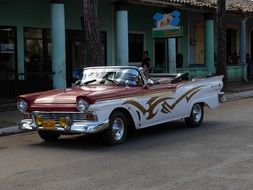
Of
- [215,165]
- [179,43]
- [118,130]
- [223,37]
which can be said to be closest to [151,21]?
[179,43]

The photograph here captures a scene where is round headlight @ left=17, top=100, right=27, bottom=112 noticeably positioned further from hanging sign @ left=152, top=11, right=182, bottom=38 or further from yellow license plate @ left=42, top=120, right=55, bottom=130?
hanging sign @ left=152, top=11, right=182, bottom=38

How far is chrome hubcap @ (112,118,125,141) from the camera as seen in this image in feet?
33.0

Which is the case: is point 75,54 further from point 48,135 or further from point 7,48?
point 48,135

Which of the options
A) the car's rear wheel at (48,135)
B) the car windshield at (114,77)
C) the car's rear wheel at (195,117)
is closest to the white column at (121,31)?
the car's rear wheel at (195,117)

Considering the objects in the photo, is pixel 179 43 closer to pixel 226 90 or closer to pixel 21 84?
pixel 226 90

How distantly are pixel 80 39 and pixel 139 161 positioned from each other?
14.3 m

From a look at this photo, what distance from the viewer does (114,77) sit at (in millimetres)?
11109

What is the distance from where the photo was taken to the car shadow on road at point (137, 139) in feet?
32.9

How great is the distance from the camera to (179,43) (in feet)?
90.9

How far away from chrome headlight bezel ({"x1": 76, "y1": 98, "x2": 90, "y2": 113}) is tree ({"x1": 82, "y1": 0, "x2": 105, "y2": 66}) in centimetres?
615

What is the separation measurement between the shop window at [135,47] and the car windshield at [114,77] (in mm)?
13587

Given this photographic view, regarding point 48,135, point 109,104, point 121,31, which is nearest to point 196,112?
point 109,104

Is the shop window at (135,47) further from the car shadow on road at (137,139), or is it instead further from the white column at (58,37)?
the car shadow on road at (137,139)

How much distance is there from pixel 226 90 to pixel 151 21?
17.2 feet
